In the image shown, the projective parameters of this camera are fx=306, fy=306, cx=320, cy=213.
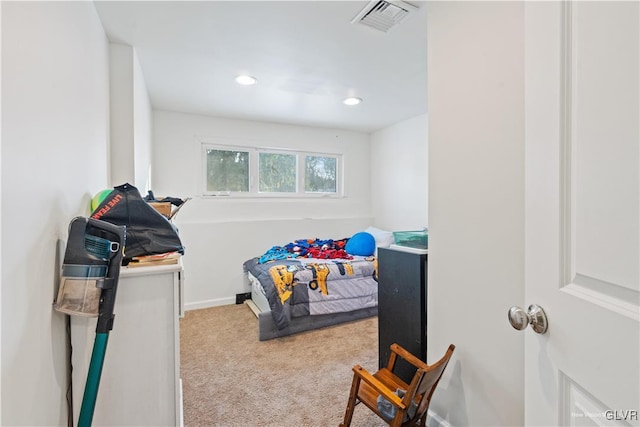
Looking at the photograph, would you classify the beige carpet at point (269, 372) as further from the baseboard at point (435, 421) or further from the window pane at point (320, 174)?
the window pane at point (320, 174)

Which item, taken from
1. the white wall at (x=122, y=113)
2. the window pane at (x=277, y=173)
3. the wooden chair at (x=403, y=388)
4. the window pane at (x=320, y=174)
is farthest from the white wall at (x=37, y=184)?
the window pane at (x=320, y=174)

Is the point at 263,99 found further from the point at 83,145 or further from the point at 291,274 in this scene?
the point at 83,145

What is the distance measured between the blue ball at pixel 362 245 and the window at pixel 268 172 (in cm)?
102

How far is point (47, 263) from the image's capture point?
1048mm

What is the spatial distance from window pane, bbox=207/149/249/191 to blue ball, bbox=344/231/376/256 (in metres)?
1.56

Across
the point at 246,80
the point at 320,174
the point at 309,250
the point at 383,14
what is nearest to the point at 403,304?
the point at 383,14

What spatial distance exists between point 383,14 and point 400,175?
2.60 meters

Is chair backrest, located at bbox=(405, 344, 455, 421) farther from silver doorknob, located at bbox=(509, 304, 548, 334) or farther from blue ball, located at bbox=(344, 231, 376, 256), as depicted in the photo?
blue ball, located at bbox=(344, 231, 376, 256)

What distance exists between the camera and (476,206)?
1.32 meters

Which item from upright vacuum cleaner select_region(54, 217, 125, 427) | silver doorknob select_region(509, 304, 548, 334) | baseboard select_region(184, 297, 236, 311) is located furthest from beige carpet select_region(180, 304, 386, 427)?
silver doorknob select_region(509, 304, 548, 334)

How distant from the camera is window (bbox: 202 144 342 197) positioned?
3881 mm

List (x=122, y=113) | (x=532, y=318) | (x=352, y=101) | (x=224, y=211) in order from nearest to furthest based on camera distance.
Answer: (x=532, y=318)
(x=122, y=113)
(x=352, y=101)
(x=224, y=211)

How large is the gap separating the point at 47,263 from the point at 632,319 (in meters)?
1.55

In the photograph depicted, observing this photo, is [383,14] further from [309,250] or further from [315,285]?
[309,250]
